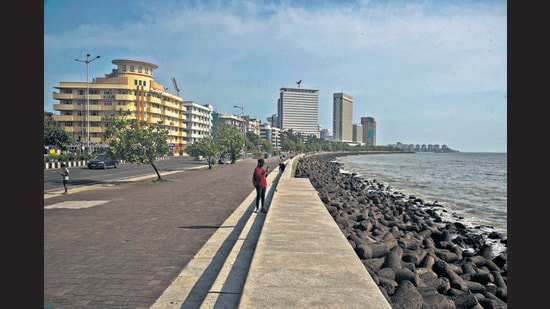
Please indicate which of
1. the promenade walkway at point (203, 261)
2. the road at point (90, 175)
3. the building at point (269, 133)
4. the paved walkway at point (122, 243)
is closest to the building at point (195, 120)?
the road at point (90, 175)

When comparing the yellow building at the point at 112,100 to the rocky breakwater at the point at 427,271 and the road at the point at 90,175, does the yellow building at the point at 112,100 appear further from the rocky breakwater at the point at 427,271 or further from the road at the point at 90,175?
the rocky breakwater at the point at 427,271

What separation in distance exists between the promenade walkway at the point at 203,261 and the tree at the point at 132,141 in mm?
9258

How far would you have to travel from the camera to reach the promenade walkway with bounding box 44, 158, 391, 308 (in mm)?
4258

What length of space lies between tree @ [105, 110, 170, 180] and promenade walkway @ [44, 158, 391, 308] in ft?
30.4

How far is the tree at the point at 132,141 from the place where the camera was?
20.4 m

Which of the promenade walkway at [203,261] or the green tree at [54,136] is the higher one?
the green tree at [54,136]

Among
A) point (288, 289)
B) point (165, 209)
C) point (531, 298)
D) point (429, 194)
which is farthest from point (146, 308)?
point (429, 194)

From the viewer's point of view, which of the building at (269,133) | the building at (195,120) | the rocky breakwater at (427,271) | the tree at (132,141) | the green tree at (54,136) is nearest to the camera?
the rocky breakwater at (427,271)

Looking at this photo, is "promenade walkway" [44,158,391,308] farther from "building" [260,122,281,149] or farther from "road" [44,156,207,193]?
"building" [260,122,281,149]

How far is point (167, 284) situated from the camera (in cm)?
533

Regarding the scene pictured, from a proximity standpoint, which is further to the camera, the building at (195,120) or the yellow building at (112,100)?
the building at (195,120)

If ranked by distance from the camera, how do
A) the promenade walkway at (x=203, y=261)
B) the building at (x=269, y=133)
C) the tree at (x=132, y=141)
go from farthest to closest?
the building at (x=269, y=133), the tree at (x=132, y=141), the promenade walkway at (x=203, y=261)

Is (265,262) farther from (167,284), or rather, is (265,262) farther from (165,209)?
(165,209)

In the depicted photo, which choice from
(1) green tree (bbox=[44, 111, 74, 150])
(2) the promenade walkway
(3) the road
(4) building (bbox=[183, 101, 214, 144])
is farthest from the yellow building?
(2) the promenade walkway
